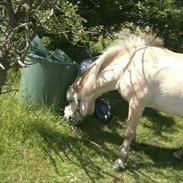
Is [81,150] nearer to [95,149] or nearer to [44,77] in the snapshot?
[95,149]

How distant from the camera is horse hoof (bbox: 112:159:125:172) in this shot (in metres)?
5.48

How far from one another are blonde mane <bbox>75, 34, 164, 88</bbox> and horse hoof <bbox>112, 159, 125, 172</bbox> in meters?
0.97

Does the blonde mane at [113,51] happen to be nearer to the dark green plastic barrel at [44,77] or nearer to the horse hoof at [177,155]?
the dark green plastic barrel at [44,77]

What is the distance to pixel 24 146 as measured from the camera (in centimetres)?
536

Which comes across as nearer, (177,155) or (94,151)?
(94,151)

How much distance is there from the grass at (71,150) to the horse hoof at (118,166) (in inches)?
2.6

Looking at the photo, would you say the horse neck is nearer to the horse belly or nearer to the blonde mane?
the blonde mane

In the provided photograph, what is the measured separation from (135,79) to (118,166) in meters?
1.01

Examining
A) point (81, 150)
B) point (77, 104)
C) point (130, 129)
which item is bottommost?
point (81, 150)

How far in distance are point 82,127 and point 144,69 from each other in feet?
4.42

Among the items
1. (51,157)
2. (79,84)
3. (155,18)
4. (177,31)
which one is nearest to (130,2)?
(155,18)

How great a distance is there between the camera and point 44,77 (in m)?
6.08

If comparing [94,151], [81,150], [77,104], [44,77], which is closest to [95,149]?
[94,151]

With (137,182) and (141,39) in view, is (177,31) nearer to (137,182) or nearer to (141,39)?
(141,39)
